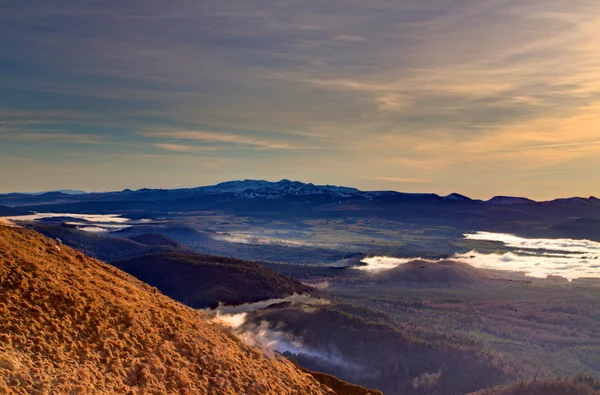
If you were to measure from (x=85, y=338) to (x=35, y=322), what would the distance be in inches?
108

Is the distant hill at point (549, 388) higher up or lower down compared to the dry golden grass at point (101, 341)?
lower down

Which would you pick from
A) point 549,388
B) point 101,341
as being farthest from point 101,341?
point 549,388

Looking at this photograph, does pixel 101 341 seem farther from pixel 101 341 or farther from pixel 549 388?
pixel 549 388

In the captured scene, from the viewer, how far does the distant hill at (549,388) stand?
16825 centimetres

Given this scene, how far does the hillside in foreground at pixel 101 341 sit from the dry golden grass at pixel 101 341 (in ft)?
0.19

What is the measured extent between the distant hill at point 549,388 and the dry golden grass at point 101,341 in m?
148

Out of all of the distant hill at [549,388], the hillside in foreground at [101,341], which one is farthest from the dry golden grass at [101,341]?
the distant hill at [549,388]

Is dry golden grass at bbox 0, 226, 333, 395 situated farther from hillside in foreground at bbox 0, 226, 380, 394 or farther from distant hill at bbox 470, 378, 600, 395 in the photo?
distant hill at bbox 470, 378, 600, 395

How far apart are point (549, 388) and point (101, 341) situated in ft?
557

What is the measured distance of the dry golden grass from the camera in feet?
93.9

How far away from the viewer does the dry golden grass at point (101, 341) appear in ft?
93.9

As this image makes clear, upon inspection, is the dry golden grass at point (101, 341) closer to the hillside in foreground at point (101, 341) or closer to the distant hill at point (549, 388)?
the hillside in foreground at point (101, 341)

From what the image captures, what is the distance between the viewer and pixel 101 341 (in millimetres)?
32031

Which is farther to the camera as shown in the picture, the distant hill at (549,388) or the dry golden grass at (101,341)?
the distant hill at (549,388)
